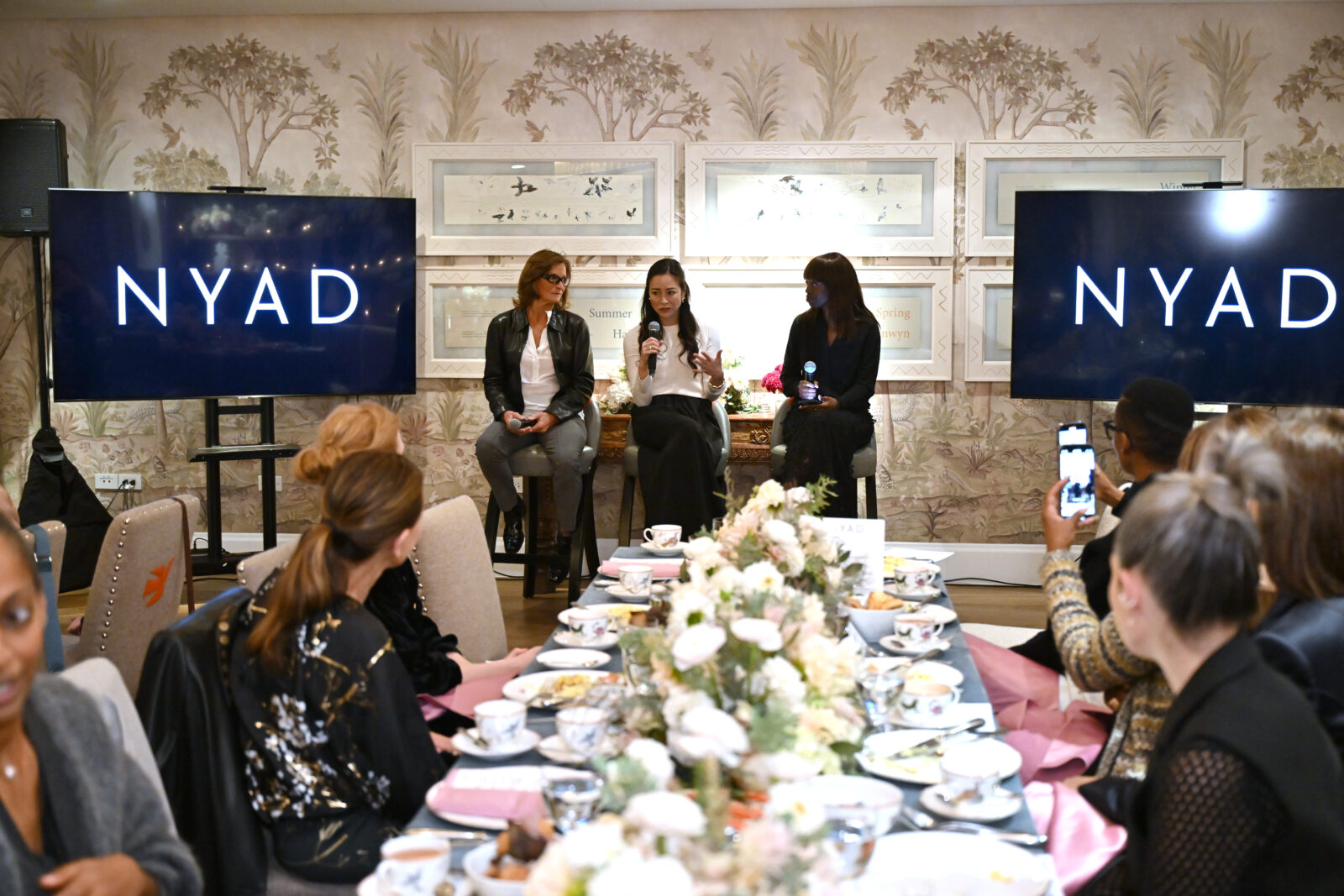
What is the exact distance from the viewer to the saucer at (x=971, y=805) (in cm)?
152

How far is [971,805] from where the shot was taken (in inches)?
60.8

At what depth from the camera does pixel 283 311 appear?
585 centimetres

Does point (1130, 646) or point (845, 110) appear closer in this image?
point (1130, 646)

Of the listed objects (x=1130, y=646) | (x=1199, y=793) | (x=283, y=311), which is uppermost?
(x=283, y=311)

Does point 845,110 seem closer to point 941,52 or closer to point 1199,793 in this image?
point 941,52

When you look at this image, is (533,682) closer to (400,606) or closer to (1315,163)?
(400,606)

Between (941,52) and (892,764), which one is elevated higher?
(941,52)

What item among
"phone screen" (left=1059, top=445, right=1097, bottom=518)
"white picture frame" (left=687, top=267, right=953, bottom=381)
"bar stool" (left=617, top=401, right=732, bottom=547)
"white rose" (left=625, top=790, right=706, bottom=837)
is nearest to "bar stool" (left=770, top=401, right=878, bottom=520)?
"bar stool" (left=617, top=401, right=732, bottom=547)

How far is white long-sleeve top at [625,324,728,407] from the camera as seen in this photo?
564 cm

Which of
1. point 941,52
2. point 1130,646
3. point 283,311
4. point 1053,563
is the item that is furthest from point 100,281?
point 1130,646

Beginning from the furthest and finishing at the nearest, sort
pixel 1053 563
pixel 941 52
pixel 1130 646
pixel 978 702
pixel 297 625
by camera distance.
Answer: pixel 941 52 < pixel 1053 563 < pixel 978 702 < pixel 297 625 < pixel 1130 646

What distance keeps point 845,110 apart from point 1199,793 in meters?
5.10

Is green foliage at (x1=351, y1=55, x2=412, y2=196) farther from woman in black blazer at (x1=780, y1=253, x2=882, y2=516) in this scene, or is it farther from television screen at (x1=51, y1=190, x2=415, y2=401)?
woman in black blazer at (x1=780, y1=253, x2=882, y2=516)

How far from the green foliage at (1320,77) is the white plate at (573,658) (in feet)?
16.6
